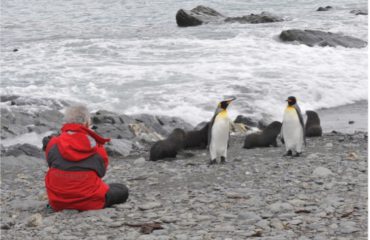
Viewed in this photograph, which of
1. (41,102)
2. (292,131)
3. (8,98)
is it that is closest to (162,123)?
(41,102)

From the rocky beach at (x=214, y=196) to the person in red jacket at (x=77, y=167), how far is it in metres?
0.10

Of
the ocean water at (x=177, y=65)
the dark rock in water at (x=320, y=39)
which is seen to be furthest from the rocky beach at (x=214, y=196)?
the dark rock in water at (x=320, y=39)

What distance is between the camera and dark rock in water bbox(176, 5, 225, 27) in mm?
26275

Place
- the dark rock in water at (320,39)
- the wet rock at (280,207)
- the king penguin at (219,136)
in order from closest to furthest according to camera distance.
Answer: the wet rock at (280,207) < the king penguin at (219,136) < the dark rock in water at (320,39)

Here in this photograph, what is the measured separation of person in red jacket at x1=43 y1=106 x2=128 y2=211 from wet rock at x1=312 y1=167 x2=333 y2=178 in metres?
2.11

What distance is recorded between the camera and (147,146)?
34.2ft

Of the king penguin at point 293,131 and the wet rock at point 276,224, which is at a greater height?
the wet rock at point 276,224

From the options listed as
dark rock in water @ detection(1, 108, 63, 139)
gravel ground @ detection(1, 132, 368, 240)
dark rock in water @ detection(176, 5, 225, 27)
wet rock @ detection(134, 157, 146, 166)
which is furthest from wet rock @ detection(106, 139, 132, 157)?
dark rock in water @ detection(176, 5, 225, 27)

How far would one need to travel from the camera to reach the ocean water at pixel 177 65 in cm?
1380

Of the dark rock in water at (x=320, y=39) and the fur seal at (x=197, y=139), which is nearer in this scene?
the fur seal at (x=197, y=139)

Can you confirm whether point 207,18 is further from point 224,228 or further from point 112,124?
point 224,228

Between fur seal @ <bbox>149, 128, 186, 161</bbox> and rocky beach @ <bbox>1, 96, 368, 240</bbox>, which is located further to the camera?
fur seal @ <bbox>149, 128, 186, 161</bbox>

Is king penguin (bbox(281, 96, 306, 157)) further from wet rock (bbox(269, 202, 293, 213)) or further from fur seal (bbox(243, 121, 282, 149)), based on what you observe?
wet rock (bbox(269, 202, 293, 213))

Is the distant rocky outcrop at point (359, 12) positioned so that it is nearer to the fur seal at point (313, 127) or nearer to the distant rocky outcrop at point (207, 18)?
the distant rocky outcrop at point (207, 18)
